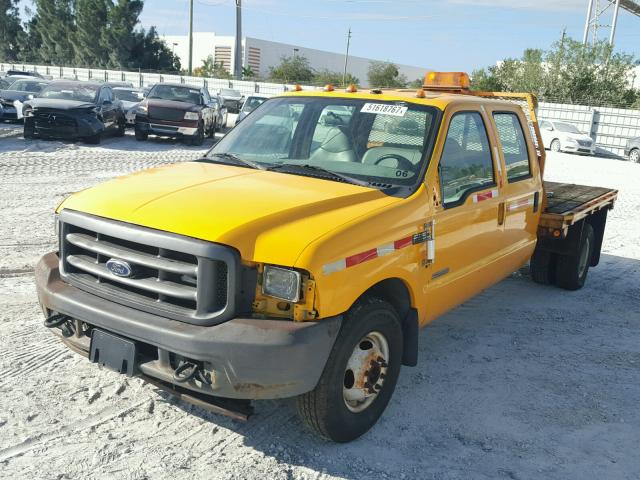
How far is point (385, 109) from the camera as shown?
4609 mm

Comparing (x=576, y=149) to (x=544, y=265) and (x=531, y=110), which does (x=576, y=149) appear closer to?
(x=544, y=265)

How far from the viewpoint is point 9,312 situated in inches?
208

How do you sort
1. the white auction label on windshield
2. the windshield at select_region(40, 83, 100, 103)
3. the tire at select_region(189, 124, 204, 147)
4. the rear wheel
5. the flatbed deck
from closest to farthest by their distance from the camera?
the white auction label on windshield
the flatbed deck
the rear wheel
the windshield at select_region(40, 83, 100, 103)
the tire at select_region(189, 124, 204, 147)

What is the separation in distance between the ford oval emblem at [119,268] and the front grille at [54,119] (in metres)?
13.0

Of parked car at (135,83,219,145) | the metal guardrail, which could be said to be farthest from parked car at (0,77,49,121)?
the metal guardrail

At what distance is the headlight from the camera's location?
126 inches

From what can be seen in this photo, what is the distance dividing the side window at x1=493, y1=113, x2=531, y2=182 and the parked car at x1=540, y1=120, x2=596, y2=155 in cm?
2185

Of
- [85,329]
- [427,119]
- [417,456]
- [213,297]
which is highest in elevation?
[427,119]

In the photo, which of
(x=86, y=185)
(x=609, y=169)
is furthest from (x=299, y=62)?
(x=86, y=185)

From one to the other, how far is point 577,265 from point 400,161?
11.6 feet

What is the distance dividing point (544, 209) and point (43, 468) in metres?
4.85

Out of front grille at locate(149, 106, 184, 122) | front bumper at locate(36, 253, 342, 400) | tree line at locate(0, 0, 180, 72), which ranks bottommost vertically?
front bumper at locate(36, 253, 342, 400)

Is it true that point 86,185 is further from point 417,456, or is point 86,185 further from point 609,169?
point 609,169

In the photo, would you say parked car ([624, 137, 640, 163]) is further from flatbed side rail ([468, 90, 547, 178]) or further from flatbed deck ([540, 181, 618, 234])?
flatbed side rail ([468, 90, 547, 178])
